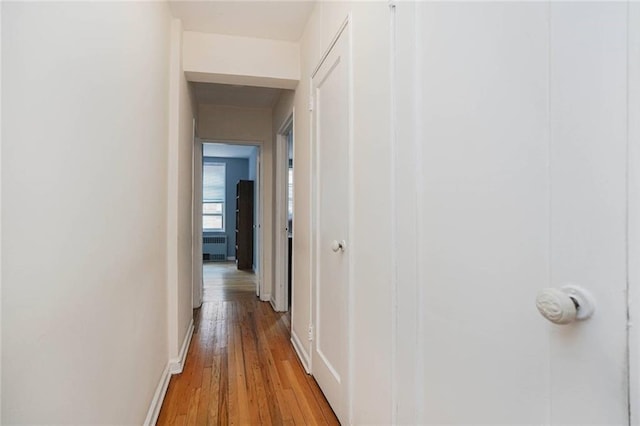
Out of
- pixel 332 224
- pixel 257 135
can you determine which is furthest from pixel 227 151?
pixel 332 224

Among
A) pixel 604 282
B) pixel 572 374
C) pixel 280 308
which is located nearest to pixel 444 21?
pixel 604 282

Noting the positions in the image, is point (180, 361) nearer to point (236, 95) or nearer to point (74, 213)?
point (74, 213)

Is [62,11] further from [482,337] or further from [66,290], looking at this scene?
[482,337]

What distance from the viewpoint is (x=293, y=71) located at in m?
2.82

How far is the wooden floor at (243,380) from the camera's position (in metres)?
1.90

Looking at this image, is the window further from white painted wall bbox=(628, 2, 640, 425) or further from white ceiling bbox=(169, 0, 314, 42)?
white painted wall bbox=(628, 2, 640, 425)

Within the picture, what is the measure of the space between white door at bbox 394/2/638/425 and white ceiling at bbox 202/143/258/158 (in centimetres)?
622

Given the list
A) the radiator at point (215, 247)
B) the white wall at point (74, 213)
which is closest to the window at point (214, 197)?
the radiator at point (215, 247)

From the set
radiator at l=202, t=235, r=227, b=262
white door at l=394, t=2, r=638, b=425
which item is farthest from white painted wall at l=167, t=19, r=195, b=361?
radiator at l=202, t=235, r=227, b=262

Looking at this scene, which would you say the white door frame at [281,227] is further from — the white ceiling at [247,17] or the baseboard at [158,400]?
the baseboard at [158,400]

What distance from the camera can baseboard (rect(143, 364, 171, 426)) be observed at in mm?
1729

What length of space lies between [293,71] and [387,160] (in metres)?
1.86

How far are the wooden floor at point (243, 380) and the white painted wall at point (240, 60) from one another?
2132 mm

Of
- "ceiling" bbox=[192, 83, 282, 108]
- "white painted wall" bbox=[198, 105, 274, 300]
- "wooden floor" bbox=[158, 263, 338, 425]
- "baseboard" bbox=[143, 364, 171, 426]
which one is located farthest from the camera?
"white painted wall" bbox=[198, 105, 274, 300]
